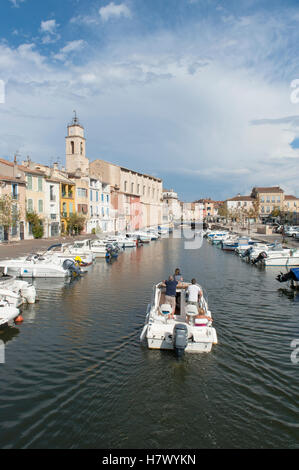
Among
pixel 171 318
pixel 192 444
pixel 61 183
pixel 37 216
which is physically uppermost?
pixel 61 183

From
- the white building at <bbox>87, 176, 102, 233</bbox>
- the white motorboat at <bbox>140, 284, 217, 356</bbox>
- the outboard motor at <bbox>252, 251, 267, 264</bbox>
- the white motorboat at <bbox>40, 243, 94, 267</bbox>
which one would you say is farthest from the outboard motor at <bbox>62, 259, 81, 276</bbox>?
the white building at <bbox>87, 176, 102, 233</bbox>

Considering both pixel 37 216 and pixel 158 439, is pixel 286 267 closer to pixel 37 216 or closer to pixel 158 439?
pixel 158 439

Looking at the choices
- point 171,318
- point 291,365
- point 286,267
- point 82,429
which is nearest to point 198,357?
point 171,318

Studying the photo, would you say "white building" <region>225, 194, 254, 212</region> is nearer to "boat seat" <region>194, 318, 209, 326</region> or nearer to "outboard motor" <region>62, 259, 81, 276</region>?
"outboard motor" <region>62, 259, 81, 276</region>

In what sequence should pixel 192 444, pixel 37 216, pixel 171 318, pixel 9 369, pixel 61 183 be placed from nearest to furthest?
pixel 192 444 < pixel 9 369 < pixel 171 318 < pixel 37 216 < pixel 61 183

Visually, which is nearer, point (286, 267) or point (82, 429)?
point (82, 429)

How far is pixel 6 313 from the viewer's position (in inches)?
488

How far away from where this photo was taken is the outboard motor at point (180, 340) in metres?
9.49

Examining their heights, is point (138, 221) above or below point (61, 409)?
above

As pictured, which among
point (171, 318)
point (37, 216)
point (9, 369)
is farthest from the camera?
point (37, 216)

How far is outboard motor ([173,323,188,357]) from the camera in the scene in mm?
9492

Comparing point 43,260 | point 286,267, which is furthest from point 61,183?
point 286,267

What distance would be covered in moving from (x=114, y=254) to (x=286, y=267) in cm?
1694

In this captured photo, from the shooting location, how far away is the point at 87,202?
5681 cm
